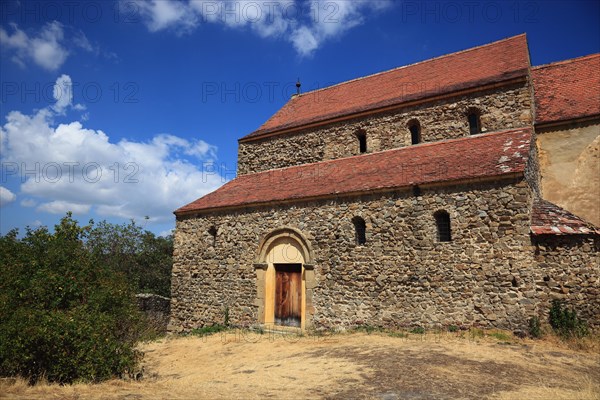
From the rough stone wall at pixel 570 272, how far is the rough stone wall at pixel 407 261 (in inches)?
1.6

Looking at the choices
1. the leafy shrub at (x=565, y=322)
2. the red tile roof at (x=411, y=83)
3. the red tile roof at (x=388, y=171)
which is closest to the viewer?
A: the leafy shrub at (x=565, y=322)

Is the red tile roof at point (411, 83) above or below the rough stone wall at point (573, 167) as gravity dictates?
above

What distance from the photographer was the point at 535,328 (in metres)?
9.20

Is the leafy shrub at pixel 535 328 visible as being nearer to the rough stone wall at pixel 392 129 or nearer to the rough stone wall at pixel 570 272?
the rough stone wall at pixel 570 272

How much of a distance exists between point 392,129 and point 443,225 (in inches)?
199

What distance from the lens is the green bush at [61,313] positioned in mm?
6574

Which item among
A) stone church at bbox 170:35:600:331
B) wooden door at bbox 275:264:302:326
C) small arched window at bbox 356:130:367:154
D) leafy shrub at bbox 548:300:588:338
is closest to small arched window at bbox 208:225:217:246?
stone church at bbox 170:35:600:331

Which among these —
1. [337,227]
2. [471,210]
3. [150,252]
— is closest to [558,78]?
[471,210]

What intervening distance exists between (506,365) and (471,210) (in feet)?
13.2

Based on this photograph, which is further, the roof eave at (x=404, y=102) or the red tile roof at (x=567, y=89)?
the red tile roof at (x=567, y=89)

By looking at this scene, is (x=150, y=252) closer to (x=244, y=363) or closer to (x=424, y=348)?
(x=244, y=363)

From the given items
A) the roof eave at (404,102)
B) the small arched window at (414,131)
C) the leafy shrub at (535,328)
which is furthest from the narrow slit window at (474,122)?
the leafy shrub at (535,328)

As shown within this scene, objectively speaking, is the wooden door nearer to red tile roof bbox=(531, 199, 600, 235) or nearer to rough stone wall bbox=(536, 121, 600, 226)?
red tile roof bbox=(531, 199, 600, 235)

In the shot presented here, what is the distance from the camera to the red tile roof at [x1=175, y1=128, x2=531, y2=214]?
35.0 ft
